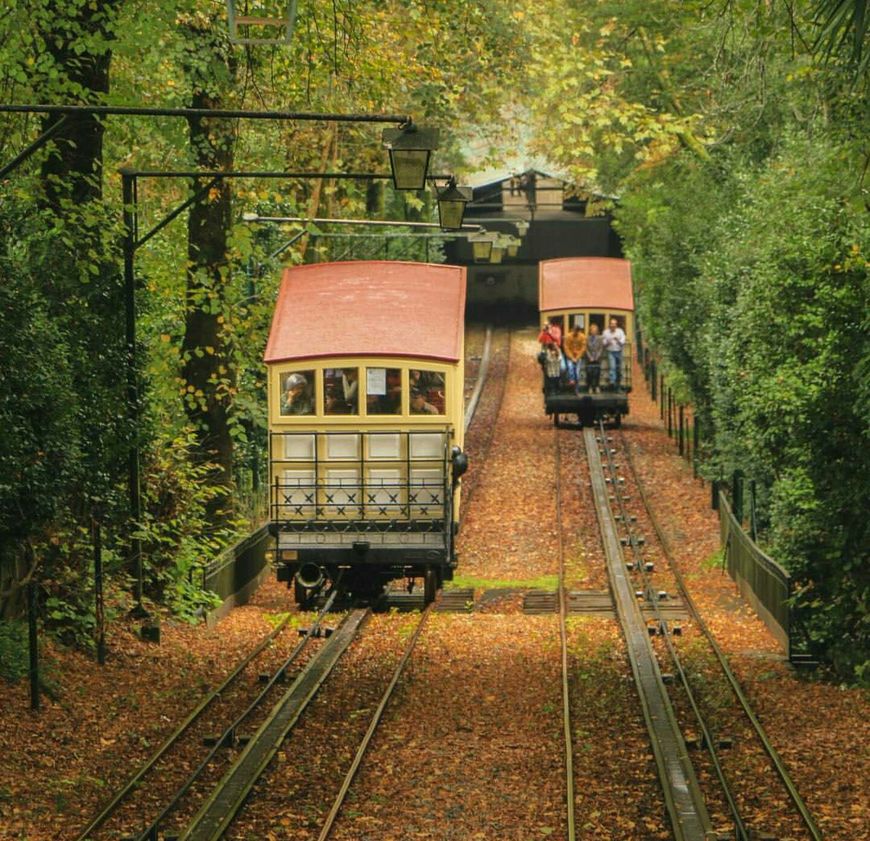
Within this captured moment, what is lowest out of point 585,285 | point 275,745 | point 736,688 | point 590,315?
point 736,688

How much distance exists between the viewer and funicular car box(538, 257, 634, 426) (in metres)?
38.9

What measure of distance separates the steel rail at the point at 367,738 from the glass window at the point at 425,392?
9.03 feet

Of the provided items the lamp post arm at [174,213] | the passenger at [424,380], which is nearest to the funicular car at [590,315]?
the passenger at [424,380]

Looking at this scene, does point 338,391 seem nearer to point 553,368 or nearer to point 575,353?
point 553,368

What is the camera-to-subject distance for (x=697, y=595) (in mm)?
22719

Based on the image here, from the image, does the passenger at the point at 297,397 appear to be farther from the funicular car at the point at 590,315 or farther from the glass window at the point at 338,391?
the funicular car at the point at 590,315

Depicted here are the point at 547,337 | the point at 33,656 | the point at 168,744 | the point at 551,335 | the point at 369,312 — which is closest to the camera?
the point at 168,744

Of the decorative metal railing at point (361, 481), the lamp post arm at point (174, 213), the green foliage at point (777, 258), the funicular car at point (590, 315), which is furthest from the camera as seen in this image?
the funicular car at point (590, 315)

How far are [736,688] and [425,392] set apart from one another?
20.4 ft

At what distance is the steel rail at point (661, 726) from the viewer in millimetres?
10820

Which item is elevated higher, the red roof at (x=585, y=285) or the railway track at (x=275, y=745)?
the red roof at (x=585, y=285)

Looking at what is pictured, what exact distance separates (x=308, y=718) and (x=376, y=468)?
19.5 ft

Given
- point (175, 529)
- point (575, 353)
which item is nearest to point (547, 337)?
point (575, 353)

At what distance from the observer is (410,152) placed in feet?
38.7
